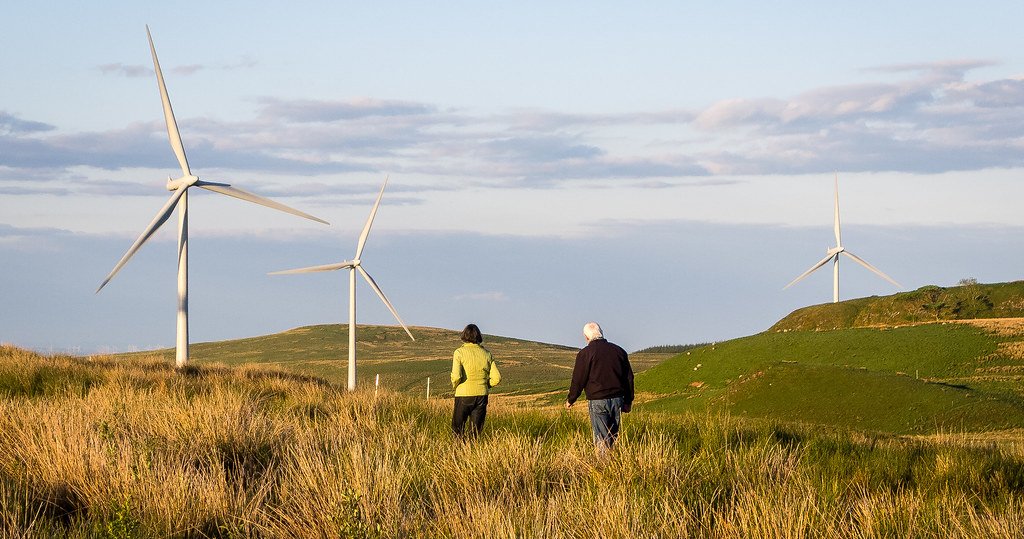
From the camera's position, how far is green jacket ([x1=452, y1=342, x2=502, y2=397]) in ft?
49.8

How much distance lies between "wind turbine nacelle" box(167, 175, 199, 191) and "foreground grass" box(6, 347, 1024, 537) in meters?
23.2

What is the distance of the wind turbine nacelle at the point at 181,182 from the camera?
125ft

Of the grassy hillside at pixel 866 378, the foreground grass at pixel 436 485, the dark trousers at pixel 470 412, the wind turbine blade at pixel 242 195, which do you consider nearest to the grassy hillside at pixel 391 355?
the grassy hillside at pixel 866 378

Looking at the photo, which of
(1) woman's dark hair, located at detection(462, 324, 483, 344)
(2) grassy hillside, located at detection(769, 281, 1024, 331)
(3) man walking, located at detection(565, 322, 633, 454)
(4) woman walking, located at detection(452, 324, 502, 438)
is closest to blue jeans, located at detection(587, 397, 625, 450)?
(3) man walking, located at detection(565, 322, 633, 454)

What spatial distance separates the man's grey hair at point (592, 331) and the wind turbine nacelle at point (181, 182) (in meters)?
27.6

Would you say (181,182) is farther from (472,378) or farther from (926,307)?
(926,307)

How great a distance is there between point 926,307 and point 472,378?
54249 millimetres

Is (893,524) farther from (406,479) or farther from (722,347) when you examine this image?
(722,347)

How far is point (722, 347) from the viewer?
57.0 meters

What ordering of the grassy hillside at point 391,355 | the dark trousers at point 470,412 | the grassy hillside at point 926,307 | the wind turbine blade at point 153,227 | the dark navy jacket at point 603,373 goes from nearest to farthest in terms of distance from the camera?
the dark navy jacket at point 603,373 < the dark trousers at point 470,412 < the wind turbine blade at point 153,227 < the grassy hillside at point 926,307 < the grassy hillside at point 391,355

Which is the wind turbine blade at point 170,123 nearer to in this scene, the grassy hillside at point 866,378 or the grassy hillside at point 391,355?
the grassy hillside at point 866,378

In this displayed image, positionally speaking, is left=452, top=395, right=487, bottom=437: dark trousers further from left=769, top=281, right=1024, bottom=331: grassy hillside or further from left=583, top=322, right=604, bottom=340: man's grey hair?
left=769, top=281, right=1024, bottom=331: grassy hillside

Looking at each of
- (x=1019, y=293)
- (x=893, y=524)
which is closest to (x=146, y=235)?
(x=893, y=524)

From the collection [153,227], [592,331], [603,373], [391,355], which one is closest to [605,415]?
[603,373]
